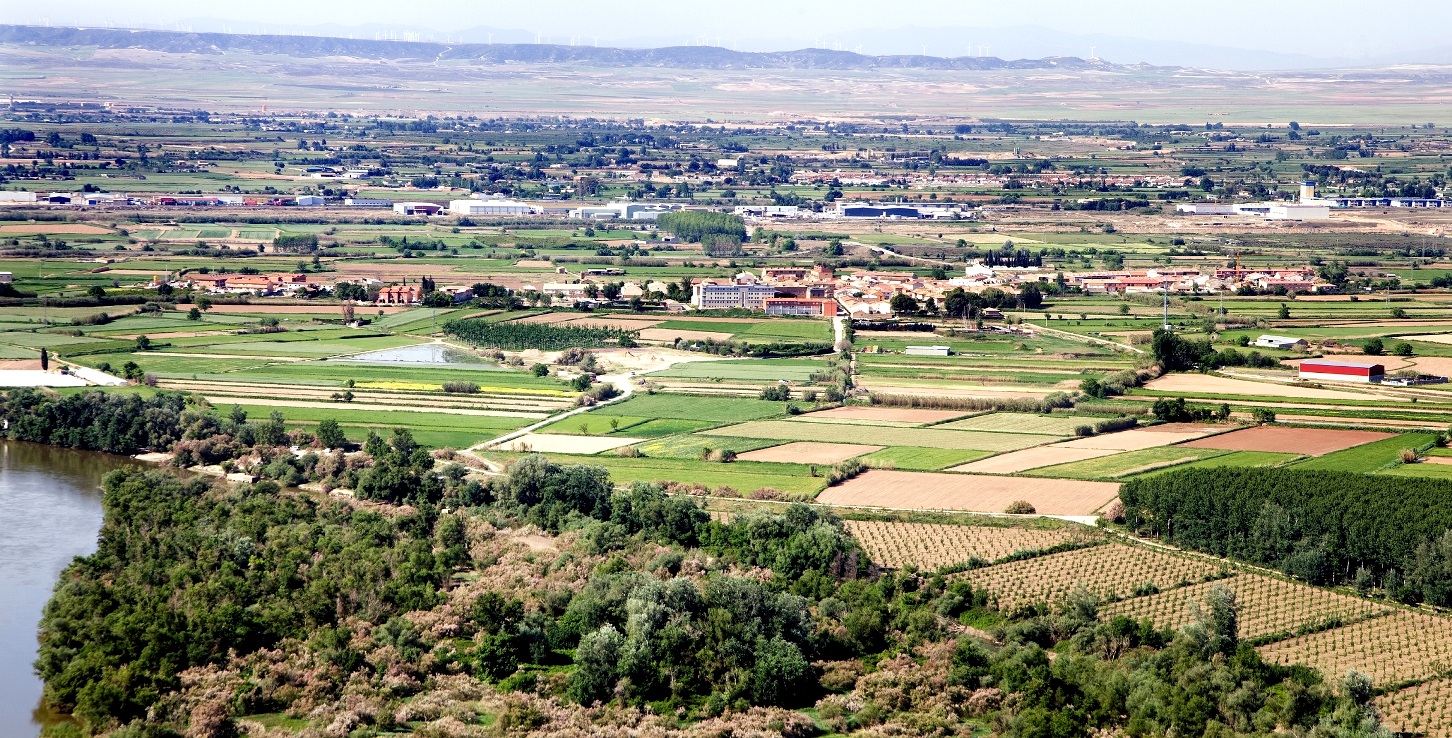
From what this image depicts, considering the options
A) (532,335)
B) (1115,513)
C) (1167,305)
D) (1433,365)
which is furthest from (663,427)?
(1167,305)

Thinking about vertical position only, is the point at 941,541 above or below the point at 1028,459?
below

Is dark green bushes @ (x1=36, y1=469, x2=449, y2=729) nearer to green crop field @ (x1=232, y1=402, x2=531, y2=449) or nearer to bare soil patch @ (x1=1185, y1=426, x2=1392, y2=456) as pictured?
green crop field @ (x1=232, y1=402, x2=531, y2=449)

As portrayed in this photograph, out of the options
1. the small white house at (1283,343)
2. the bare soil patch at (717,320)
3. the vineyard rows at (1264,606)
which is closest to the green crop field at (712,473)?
the vineyard rows at (1264,606)

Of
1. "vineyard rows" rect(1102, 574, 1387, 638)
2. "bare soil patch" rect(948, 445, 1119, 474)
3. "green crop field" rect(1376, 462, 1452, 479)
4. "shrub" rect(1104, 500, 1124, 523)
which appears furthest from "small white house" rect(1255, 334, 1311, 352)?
"vineyard rows" rect(1102, 574, 1387, 638)

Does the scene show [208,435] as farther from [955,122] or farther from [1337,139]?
[955,122]

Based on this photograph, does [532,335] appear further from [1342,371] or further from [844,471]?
[1342,371]

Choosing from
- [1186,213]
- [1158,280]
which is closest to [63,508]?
[1158,280]
